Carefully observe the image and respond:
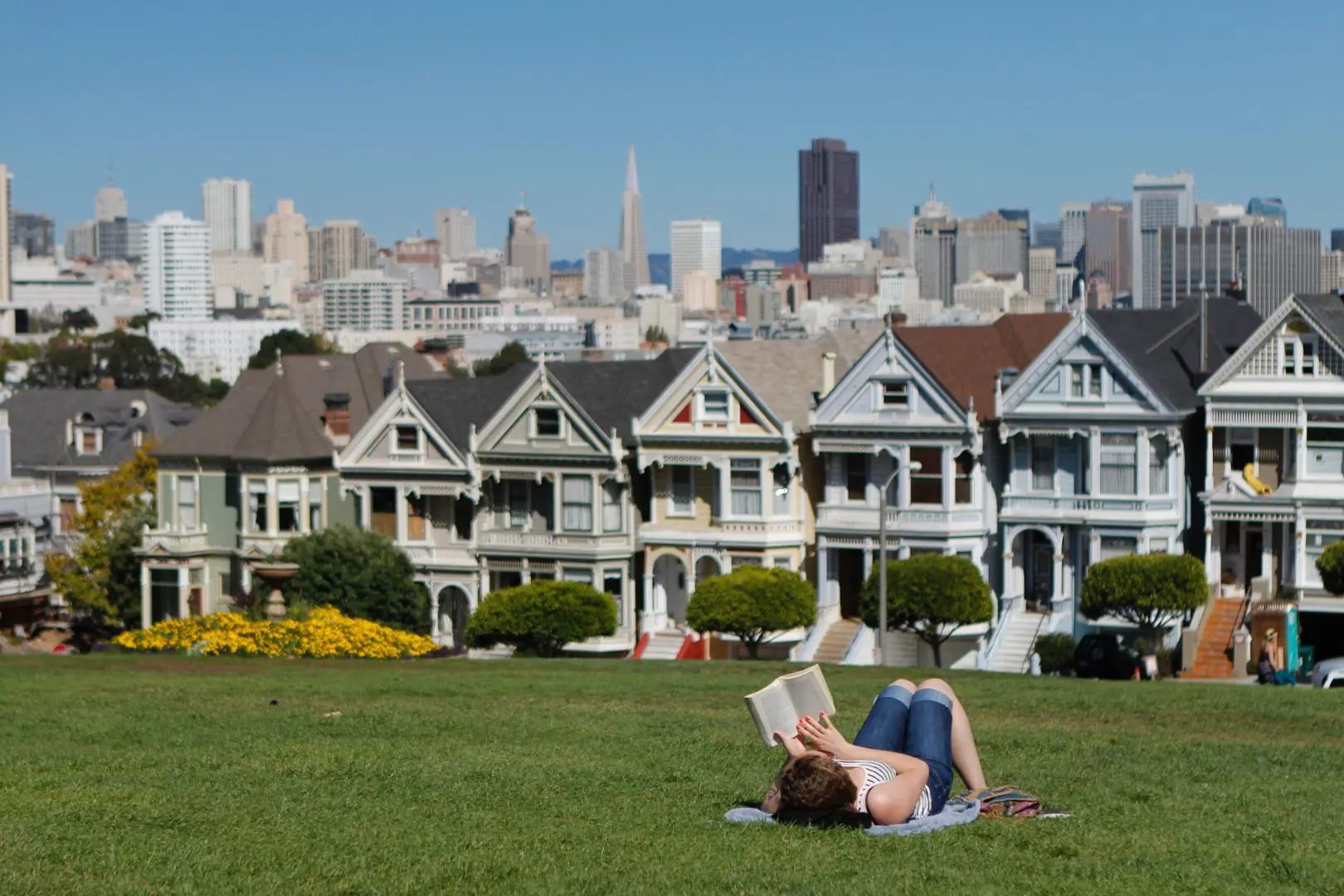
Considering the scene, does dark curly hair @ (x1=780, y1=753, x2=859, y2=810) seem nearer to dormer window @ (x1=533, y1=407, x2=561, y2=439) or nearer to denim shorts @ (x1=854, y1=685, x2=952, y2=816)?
denim shorts @ (x1=854, y1=685, x2=952, y2=816)

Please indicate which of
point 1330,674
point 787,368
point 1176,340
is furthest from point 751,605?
point 1330,674

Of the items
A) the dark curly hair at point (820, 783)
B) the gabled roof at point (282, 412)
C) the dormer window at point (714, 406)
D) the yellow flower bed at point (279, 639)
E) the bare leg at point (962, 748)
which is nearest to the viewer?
the dark curly hair at point (820, 783)

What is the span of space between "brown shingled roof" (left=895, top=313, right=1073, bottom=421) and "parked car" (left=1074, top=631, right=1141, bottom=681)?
6.78 m

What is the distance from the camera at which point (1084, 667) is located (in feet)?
150

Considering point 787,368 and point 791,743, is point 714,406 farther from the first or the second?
point 791,743

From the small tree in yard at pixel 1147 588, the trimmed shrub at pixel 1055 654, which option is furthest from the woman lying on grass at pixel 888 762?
the small tree in yard at pixel 1147 588

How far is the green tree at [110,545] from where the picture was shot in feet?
199

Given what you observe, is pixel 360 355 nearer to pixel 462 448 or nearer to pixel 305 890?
pixel 462 448

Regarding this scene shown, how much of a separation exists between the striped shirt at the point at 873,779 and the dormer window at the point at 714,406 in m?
36.2

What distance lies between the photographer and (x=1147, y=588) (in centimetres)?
4650

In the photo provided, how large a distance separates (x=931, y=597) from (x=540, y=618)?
8720 millimetres

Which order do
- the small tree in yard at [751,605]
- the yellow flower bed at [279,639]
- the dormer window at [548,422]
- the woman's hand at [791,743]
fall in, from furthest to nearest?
the dormer window at [548,422] → the small tree in yard at [751,605] → the yellow flower bed at [279,639] → the woman's hand at [791,743]

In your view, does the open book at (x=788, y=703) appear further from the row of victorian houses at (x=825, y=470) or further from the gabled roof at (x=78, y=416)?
the gabled roof at (x=78, y=416)

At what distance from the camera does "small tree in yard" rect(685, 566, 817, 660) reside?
4938 centimetres
